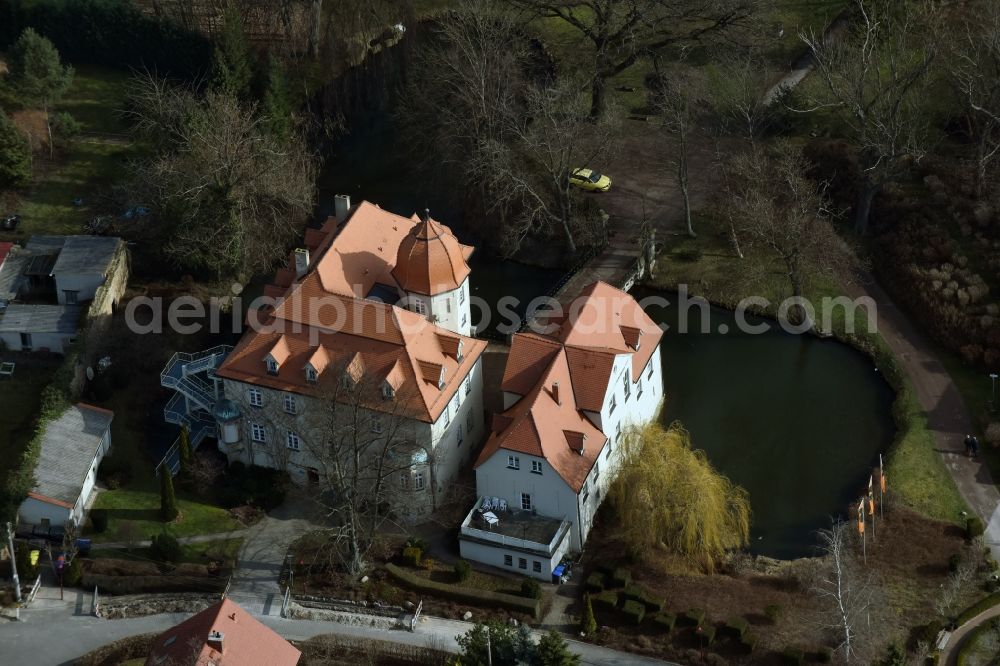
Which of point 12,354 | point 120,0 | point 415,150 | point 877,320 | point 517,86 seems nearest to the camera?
point 12,354

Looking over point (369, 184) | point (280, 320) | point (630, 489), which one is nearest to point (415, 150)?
point (369, 184)

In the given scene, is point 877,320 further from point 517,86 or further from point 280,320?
point 280,320

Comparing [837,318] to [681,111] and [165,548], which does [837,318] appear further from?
[165,548]

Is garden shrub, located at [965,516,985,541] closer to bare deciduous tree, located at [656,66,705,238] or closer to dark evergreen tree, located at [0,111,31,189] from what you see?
bare deciduous tree, located at [656,66,705,238]

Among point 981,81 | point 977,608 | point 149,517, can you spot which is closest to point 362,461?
point 149,517

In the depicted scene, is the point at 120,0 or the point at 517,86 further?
the point at 120,0

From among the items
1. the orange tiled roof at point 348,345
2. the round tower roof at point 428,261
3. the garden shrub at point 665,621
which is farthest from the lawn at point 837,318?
the orange tiled roof at point 348,345

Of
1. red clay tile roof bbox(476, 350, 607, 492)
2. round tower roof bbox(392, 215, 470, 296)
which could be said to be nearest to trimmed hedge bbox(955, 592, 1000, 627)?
red clay tile roof bbox(476, 350, 607, 492)

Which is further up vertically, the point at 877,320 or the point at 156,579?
the point at 877,320
